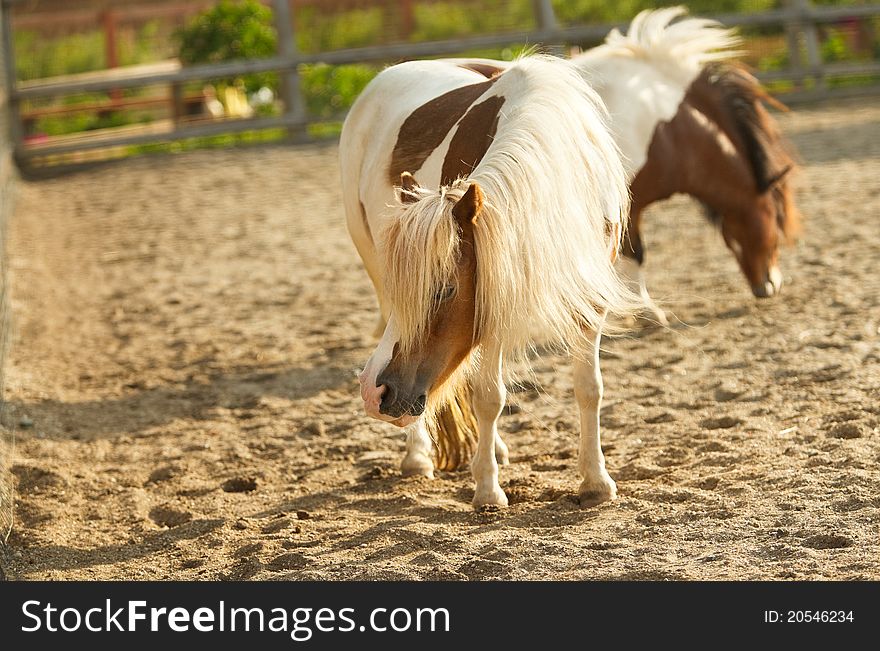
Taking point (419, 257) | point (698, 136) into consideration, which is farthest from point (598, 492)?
point (698, 136)

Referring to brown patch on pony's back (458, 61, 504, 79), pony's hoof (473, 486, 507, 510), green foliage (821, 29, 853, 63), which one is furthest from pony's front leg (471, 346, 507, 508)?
green foliage (821, 29, 853, 63)

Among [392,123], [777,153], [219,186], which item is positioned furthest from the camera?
[219,186]

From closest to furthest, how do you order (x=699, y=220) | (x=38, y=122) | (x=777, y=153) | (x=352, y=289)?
(x=777, y=153) → (x=352, y=289) → (x=699, y=220) → (x=38, y=122)

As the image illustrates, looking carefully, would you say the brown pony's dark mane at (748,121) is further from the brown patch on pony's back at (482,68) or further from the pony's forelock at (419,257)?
the pony's forelock at (419,257)

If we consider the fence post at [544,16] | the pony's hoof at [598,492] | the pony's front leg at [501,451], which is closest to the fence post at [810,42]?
the fence post at [544,16]

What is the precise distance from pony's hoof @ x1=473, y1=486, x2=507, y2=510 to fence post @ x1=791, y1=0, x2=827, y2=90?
9.73m

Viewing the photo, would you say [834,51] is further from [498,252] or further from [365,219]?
[498,252]

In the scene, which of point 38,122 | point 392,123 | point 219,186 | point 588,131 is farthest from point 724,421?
point 38,122

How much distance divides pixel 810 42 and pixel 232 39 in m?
6.57

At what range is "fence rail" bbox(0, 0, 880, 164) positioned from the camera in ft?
37.0

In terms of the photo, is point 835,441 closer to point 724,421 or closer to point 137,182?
point 724,421

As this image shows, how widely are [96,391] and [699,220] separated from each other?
180 inches

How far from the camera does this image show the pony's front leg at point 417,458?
159 inches
